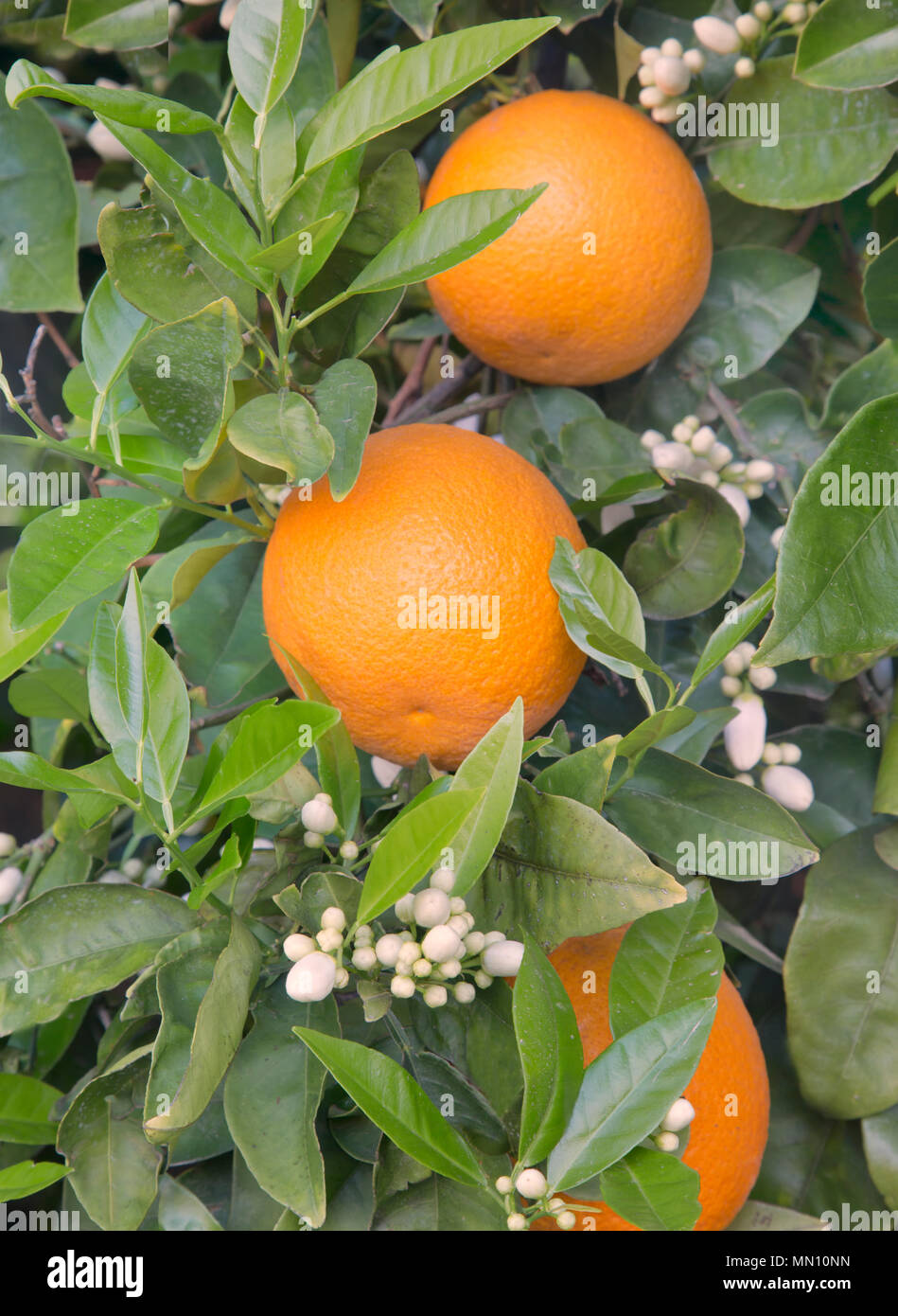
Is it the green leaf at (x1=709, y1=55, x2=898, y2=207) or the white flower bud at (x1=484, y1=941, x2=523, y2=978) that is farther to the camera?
the green leaf at (x1=709, y1=55, x2=898, y2=207)

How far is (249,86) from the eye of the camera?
54cm

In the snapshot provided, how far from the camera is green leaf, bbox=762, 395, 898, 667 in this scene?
1.64ft

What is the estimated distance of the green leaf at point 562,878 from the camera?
51 cm

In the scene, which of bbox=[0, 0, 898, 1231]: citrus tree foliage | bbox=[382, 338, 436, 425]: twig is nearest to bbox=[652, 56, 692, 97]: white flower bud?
bbox=[0, 0, 898, 1231]: citrus tree foliage

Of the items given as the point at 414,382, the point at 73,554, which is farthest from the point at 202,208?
the point at 414,382

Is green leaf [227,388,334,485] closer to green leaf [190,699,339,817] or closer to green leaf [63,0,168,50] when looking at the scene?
green leaf [190,699,339,817]

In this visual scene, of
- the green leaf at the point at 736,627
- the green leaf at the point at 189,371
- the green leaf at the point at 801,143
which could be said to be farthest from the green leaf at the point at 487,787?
the green leaf at the point at 801,143

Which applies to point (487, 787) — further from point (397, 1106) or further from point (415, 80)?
point (415, 80)

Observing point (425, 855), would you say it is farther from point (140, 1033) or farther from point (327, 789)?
point (140, 1033)

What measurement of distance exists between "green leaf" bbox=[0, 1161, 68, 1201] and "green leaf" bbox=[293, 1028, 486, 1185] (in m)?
0.19

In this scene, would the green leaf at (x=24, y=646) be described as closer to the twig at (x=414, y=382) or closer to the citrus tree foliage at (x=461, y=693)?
the citrus tree foliage at (x=461, y=693)

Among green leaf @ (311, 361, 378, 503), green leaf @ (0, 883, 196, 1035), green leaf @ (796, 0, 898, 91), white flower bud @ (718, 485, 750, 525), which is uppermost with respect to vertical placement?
green leaf @ (796, 0, 898, 91)

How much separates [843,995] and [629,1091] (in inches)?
9.6
